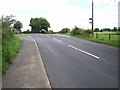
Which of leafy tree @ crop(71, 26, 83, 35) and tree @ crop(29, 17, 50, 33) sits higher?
tree @ crop(29, 17, 50, 33)

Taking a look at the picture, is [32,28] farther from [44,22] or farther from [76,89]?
[76,89]

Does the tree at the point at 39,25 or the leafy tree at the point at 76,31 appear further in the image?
the tree at the point at 39,25

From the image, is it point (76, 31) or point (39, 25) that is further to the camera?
point (39, 25)

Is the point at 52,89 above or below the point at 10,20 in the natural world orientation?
below

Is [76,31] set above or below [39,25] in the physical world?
below

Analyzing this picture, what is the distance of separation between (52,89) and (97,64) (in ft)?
18.9

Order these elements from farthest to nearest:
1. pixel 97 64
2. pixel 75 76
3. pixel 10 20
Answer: pixel 10 20 < pixel 97 64 < pixel 75 76

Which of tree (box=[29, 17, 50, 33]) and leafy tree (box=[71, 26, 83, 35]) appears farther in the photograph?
tree (box=[29, 17, 50, 33])

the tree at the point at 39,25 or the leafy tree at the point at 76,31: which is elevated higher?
the tree at the point at 39,25

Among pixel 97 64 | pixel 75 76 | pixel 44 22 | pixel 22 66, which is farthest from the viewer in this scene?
pixel 44 22

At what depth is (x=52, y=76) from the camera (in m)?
11.9

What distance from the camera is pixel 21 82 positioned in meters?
10.6

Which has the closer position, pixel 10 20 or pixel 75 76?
pixel 75 76

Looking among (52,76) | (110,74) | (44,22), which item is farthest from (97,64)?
(44,22)
